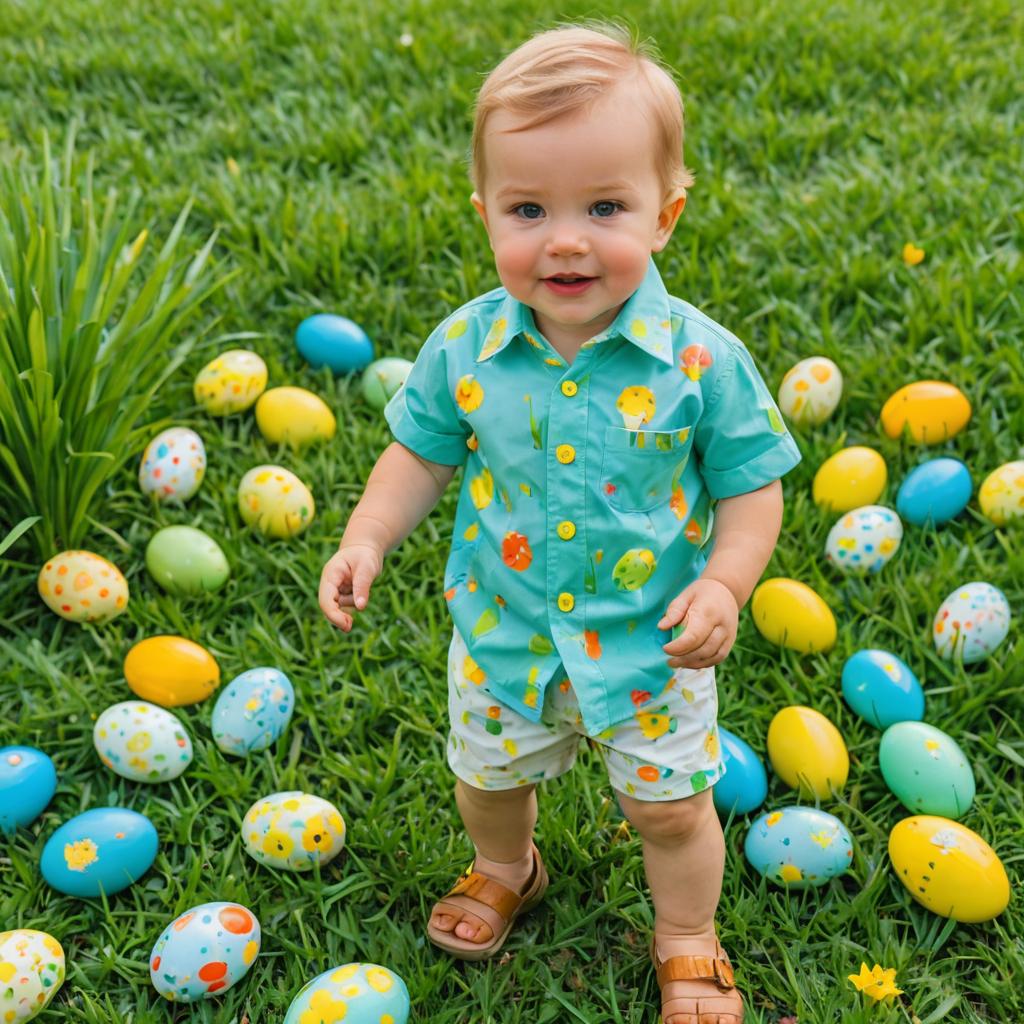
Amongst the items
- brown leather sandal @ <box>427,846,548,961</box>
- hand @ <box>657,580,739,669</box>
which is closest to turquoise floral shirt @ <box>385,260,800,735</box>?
hand @ <box>657,580,739,669</box>

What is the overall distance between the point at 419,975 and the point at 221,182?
213cm

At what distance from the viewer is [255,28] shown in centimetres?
374

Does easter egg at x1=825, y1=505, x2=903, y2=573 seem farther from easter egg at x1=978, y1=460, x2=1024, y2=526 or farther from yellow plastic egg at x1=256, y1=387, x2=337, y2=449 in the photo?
yellow plastic egg at x1=256, y1=387, x2=337, y2=449

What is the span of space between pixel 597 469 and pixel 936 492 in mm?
1094

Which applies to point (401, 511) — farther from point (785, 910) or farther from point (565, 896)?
point (785, 910)

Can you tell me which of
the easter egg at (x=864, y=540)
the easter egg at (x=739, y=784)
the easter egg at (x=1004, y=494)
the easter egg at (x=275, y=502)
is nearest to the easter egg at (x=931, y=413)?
the easter egg at (x=1004, y=494)

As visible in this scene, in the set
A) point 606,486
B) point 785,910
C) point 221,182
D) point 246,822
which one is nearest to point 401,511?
point 606,486

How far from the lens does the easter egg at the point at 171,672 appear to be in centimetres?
206

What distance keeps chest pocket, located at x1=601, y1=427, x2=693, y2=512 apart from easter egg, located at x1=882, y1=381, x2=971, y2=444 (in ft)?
3.69

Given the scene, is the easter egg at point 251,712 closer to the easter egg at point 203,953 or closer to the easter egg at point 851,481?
the easter egg at point 203,953

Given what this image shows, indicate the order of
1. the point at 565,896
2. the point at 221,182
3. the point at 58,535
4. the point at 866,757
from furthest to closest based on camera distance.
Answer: the point at 221,182 → the point at 58,535 → the point at 866,757 → the point at 565,896

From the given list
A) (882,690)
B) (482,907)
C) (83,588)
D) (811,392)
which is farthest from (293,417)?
(882,690)

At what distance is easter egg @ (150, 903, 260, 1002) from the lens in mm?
1655

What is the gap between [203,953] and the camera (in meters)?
1.66
